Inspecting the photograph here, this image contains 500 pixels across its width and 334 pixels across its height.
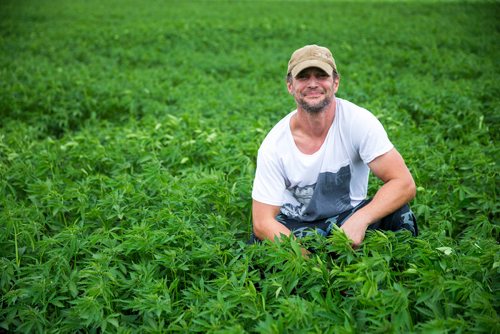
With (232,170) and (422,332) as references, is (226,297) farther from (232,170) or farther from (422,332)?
(232,170)

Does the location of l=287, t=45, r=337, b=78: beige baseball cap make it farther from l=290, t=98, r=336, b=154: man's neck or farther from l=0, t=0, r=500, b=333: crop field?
l=0, t=0, r=500, b=333: crop field

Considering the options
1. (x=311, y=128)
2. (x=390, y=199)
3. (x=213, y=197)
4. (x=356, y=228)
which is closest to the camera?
(x=356, y=228)

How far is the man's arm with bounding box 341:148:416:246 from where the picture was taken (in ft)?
8.16

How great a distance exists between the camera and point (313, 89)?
2695 mm

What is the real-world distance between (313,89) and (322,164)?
47 centimetres

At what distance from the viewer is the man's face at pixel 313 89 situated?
2.66 metres

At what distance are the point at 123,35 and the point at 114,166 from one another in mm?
8721

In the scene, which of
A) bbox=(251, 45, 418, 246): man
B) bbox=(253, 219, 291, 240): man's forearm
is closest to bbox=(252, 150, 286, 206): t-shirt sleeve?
bbox=(251, 45, 418, 246): man

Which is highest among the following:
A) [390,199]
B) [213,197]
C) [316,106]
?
[316,106]

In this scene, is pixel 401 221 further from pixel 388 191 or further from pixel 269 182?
pixel 269 182

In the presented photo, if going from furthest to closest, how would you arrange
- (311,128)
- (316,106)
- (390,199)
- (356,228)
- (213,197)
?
(213,197)
(311,128)
(316,106)
(390,199)
(356,228)

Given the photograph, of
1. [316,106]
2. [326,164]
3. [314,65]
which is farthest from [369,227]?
[314,65]

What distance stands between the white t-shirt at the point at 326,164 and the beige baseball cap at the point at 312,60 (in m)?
0.25

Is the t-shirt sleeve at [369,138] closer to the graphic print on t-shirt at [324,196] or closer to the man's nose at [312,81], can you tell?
the graphic print on t-shirt at [324,196]
